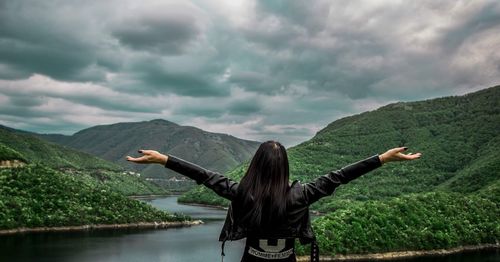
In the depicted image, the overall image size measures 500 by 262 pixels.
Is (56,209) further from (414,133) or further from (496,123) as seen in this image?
(496,123)

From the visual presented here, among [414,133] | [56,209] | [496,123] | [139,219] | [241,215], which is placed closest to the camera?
[241,215]

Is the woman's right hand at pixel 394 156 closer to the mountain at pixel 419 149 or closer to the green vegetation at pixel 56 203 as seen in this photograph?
the green vegetation at pixel 56 203

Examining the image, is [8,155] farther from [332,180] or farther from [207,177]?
[332,180]

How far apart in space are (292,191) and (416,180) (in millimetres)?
133180

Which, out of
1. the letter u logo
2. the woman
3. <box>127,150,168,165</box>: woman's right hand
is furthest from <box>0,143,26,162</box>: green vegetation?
the letter u logo

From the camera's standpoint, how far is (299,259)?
5481cm

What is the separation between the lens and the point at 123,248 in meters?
63.5

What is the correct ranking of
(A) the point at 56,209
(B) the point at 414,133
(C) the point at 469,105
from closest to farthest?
(A) the point at 56,209 < (B) the point at 414,133 < (C) the point at 469,105

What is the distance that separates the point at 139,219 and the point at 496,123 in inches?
4546

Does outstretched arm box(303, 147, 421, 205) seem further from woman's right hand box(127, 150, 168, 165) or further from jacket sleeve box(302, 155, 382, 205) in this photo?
woman's right hand box(127, 150, 168, 165)

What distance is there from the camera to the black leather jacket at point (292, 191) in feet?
18.5

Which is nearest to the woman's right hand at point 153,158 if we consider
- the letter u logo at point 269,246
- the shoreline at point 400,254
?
the letter u logo at point 269,246

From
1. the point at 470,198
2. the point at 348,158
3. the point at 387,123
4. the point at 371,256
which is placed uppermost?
the point at 387,123

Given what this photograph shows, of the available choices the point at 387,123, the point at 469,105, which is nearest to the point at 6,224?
the point at 387,123
